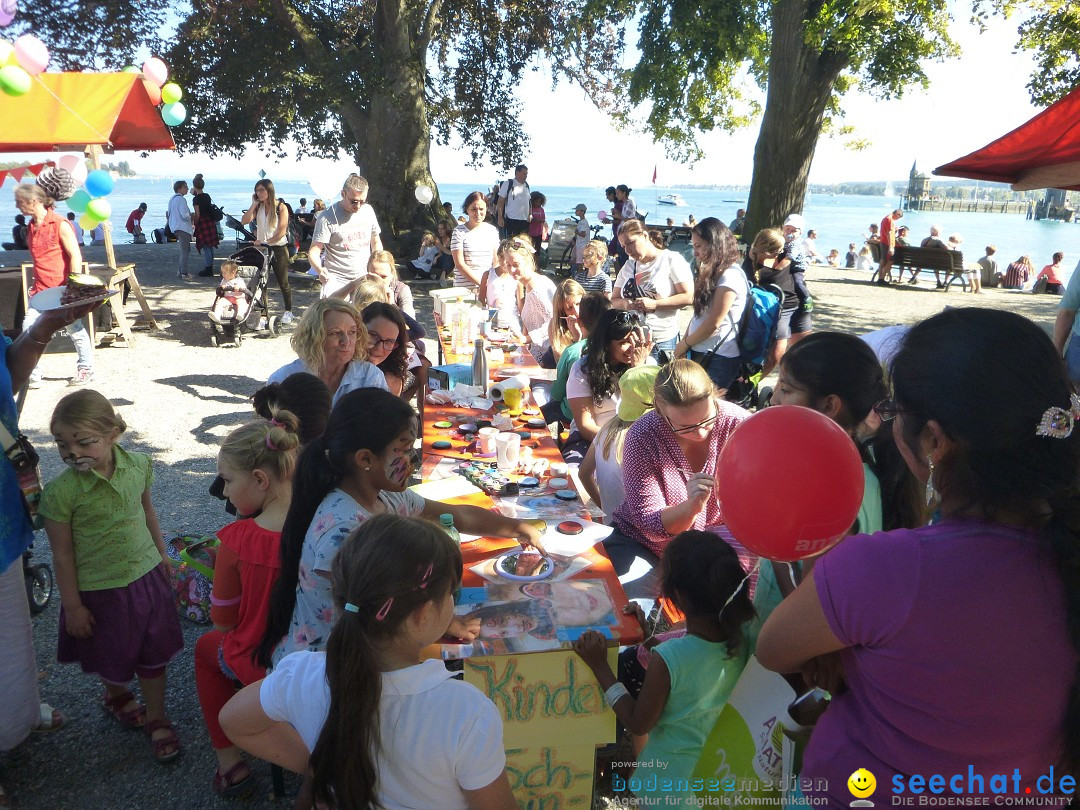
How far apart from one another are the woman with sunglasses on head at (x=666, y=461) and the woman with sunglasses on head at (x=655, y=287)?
9.49ft

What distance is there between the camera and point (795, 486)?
5.08 ft

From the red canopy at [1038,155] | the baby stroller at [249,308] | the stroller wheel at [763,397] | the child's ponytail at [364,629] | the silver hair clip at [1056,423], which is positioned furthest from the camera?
the baby stroller at [249,308]

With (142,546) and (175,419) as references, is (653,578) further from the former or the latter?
(175,419)

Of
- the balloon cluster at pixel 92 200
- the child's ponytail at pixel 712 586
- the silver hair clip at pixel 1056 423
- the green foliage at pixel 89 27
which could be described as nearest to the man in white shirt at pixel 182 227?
the green foliage at pixel 89 27

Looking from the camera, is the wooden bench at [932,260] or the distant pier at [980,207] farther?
the distant pier at [980,207]

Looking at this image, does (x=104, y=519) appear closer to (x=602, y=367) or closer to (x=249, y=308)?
(x=602, y=367)

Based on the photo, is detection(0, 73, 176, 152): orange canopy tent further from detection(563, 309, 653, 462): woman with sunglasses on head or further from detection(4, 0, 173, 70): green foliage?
detection(4, 0, 173, 70): green foliage

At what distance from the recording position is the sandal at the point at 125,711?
2791mm

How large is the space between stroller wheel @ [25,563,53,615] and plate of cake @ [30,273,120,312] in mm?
1727

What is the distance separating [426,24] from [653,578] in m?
13.8

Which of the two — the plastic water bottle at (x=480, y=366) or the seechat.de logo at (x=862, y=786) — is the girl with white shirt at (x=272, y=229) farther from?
the seechat.de logo at (x=862, y=786)

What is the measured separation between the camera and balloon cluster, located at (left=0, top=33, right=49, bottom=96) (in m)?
4.76

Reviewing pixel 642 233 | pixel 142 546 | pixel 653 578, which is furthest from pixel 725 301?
Answer: pixel 142 546

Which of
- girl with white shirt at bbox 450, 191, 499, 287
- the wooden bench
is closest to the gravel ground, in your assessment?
the wooden bench
